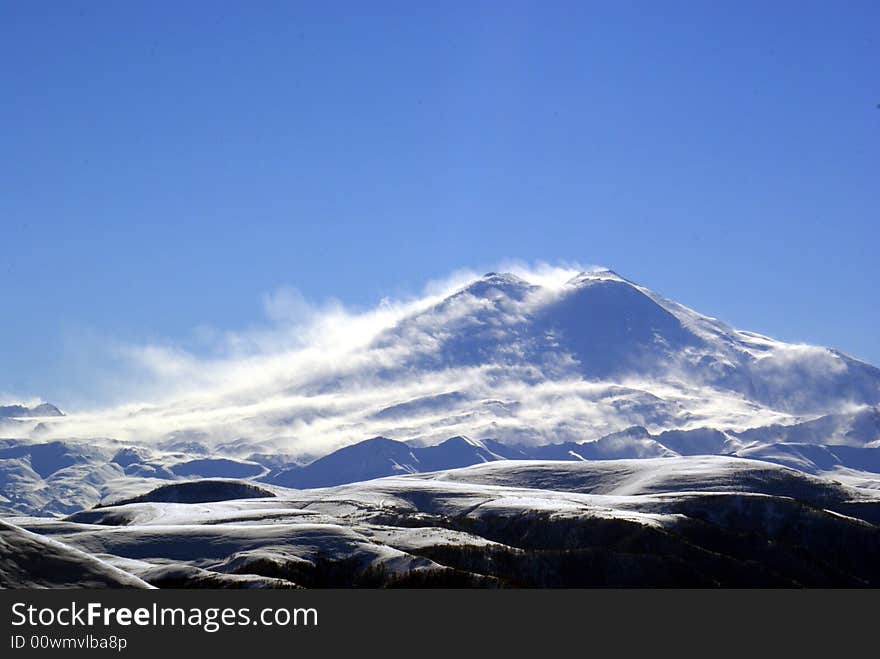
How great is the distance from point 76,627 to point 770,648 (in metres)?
53.9

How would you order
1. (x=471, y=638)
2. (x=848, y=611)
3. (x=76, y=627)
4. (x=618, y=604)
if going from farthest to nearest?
(x=848, y=611) < (x=618, y=604) < (x=471, y=638) < (x=76, y=627)

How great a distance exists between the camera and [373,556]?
7549 inches

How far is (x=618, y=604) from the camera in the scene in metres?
108

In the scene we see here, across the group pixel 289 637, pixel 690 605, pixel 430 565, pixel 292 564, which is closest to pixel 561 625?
pixel 289 637

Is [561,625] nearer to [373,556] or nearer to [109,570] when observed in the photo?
[109,570]

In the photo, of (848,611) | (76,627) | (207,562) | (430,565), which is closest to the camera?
(76,627)

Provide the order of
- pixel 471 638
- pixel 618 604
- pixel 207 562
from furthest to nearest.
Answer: pixel 207 562, pixel 618 604, pixel 471 638

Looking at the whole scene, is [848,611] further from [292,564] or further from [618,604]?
[292,564]

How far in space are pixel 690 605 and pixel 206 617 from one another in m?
62.1

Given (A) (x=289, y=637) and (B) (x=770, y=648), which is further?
(B) (x=770, y=648)

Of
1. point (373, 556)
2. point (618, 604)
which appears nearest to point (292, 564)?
point (373, 556)

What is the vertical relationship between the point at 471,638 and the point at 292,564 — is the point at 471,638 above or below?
below

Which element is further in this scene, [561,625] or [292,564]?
[292,564]

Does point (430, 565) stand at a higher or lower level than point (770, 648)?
higher
